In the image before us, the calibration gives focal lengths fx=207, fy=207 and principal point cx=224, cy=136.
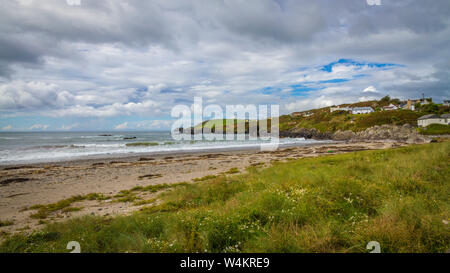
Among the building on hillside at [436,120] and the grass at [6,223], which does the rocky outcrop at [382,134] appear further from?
the grass at [6,223]

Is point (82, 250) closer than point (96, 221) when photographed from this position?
Yes

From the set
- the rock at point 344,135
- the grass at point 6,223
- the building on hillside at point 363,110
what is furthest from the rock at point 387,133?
the grass at point 6,223

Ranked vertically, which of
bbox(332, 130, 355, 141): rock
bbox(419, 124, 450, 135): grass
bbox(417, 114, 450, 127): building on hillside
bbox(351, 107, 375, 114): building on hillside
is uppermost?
bbox(351, 107, 375, 114): building on hillside

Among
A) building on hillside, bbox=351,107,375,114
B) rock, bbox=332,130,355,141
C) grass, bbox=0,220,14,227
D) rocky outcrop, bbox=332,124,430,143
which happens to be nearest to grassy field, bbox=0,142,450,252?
grass, bbox=0,220,14,227

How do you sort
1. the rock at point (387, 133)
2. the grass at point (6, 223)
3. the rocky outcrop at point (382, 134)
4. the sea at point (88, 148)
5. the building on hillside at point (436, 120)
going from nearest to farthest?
1. the grass at point (6, 223)
2. the sea at point (88, 148)
3. the rocky outcrop at point (382, 134)
4. the rock at point (387, 133)
5. the building on hillside at point (436, 120)

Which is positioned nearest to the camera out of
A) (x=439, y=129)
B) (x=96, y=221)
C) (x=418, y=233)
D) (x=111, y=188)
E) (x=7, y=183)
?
(x=418, y=233)

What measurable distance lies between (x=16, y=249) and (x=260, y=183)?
26.0 ft

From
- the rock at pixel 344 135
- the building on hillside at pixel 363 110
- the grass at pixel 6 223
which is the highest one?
the building on hillside at pixel 363 110

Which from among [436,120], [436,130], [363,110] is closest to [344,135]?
[436,130]

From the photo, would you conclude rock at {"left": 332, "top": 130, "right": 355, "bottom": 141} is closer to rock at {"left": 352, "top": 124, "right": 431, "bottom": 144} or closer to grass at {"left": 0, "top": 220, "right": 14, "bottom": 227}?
rock at {"left": 352, "top": 124, "right": 431, "bottom": 144}
